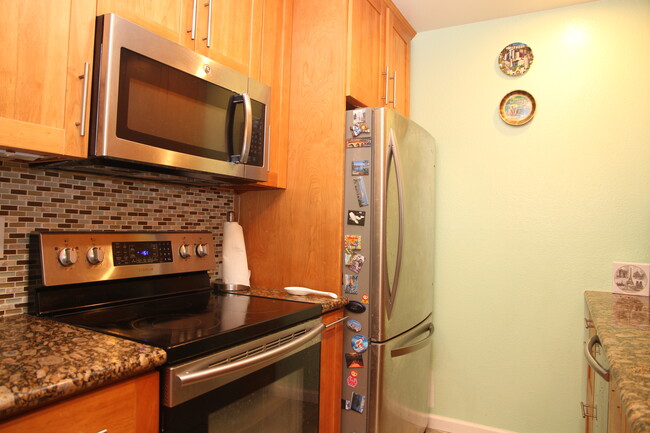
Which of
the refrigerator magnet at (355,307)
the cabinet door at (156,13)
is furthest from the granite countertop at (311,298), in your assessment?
the cabinet door at (156,13)

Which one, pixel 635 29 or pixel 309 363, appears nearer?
pixel 309 363

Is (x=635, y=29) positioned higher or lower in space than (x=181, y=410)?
higher

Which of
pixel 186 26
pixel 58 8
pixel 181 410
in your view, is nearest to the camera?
pixel 181 410

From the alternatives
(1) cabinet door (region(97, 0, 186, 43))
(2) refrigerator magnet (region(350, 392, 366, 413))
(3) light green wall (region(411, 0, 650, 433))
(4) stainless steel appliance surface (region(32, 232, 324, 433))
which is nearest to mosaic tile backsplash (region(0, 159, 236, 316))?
(4) stainless steel appliance surface (region(32, 232, 324, 433))

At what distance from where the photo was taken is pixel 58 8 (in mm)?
1062

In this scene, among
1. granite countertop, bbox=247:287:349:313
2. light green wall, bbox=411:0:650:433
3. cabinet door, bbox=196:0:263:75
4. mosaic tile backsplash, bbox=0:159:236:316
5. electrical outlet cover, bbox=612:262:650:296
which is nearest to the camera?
mosaic tile backsplash, bbox=0:159:236:316

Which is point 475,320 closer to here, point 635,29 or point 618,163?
point 618,163

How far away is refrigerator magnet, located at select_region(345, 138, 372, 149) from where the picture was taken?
5.84 feet

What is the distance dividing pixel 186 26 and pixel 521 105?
1.77 m

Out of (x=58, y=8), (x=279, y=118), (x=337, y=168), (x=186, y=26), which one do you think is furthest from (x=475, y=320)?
(x=58, y=8)

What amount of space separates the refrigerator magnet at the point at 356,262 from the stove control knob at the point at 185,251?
2.17ft

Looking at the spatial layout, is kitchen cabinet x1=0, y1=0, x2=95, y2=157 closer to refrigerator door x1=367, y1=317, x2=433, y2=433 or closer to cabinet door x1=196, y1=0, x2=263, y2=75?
cabinet door x1=196, y1=0, x2=263, y2=75

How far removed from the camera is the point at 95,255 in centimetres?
135

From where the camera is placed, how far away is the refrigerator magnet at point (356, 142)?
5.84ft
